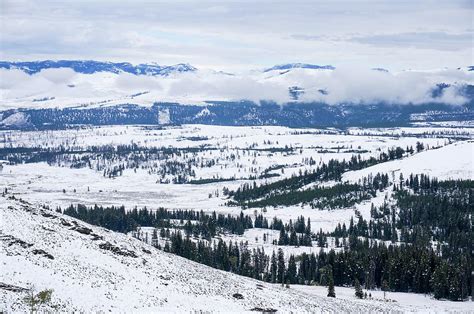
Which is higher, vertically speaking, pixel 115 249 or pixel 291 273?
pixel 115 249

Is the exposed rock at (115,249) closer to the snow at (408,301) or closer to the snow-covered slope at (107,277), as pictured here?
the snow-covered slope at (107,277)

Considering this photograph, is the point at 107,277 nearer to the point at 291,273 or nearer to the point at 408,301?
the point at 408,301

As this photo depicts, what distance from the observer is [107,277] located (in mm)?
94562

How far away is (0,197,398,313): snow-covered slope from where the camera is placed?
85.9m

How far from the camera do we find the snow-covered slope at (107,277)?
8594cm

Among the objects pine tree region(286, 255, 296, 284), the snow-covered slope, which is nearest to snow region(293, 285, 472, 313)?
the snow-covered slope

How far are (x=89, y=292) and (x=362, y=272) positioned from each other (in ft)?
260

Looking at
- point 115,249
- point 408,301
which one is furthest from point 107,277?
point 408,301

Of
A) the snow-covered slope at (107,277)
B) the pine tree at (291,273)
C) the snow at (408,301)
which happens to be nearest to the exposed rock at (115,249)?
the snow-covered slope at (107,277)

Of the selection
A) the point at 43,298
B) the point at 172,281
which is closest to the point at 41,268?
the point at 43,298

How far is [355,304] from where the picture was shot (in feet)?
375

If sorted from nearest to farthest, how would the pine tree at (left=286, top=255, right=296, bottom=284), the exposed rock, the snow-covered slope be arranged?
1. the snow-covered slope
2. the exposed rock
3. the pine tree at (left=286, top=255, right=296, bottom=284)

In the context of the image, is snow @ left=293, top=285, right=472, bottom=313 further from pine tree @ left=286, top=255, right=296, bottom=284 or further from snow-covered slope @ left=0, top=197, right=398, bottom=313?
pine tree @ left=286, top=255, right=296, bottom=284

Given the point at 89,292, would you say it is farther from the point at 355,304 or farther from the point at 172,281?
the point at 355,304
